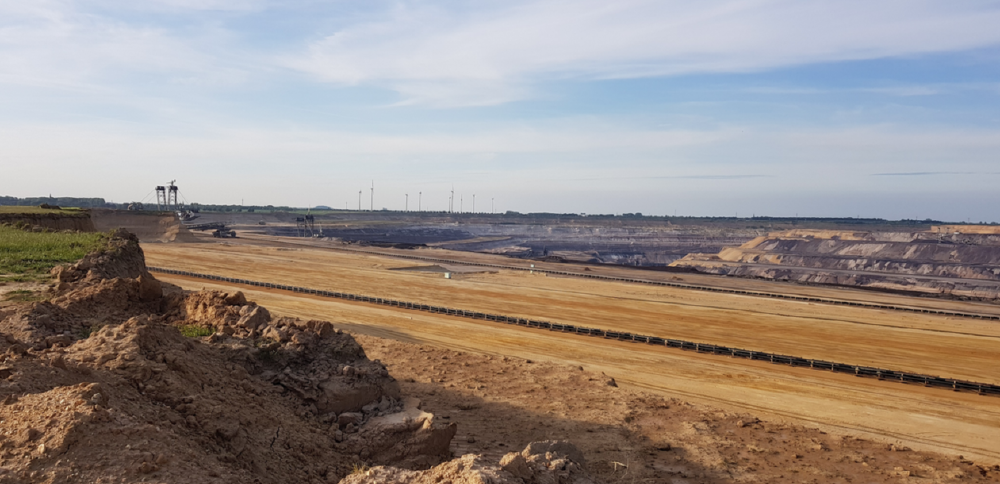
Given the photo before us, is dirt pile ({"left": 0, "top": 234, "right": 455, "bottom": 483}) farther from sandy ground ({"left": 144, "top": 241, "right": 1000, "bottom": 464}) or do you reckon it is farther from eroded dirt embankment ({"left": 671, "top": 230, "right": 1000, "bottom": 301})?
eroded dirt embankment ({"left": 671, "top": 230, "right": 1000, "bottom": 301})

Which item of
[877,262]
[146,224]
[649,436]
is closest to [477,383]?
[649,436]

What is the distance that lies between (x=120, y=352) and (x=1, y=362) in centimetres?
144

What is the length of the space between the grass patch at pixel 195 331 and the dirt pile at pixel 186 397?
1.9 inches

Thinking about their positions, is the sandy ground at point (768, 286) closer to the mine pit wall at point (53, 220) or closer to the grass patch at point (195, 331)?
the mine pit wall at point (53, 220)

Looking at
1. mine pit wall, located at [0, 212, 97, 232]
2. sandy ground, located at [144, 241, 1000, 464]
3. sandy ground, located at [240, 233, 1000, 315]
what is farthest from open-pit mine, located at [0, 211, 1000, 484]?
mine pit wall, located at [0, 212, 97, 232]

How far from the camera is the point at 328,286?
47531mm

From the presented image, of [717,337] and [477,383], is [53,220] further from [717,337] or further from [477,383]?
[717,337]

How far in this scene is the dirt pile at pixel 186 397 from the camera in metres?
7.12

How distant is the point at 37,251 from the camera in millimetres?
23953

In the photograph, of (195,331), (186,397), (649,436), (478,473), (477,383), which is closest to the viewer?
(478,473)

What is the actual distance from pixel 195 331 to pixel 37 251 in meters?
14.7

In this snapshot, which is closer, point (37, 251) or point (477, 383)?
point (477, 383)

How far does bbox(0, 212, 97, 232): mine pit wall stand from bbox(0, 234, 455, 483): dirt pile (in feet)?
102

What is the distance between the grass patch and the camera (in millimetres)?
Result: 13758
